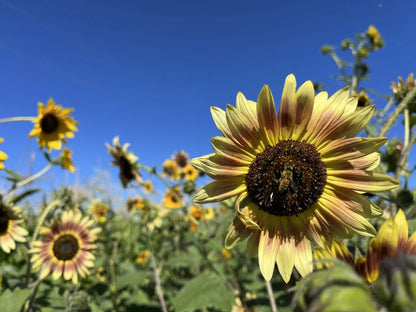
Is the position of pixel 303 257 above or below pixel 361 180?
below

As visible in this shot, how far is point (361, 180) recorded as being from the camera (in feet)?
4.37

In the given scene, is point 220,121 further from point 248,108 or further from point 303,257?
point 303,257

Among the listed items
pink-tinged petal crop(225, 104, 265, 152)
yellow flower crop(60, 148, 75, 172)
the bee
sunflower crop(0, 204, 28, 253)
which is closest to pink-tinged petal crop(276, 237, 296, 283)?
the bee

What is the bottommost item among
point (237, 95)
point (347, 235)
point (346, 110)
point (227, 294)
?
point (227, 294)

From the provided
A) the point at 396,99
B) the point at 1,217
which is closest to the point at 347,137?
the point at 396,99

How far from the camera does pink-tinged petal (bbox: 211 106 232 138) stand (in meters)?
Answer: 1.41

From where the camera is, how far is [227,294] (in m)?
2.15

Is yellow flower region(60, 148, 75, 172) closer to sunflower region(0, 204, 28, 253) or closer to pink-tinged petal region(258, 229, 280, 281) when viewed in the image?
sunflower region(0, 204, 28, 253)

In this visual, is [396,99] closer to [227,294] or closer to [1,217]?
[227,294]

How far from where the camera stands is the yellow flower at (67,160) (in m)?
4.00

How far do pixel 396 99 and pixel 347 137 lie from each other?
138 centimetres

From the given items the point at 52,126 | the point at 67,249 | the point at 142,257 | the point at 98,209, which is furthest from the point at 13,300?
the point at 142,257

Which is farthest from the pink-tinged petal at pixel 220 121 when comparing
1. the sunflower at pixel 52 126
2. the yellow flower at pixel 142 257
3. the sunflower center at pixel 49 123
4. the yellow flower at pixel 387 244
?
the yellow flower at pixel 142 257

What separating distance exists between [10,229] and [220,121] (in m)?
2.32
